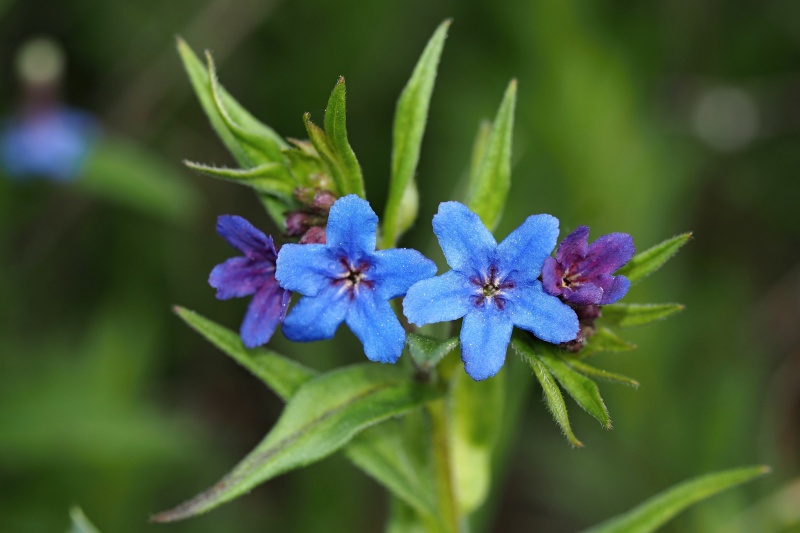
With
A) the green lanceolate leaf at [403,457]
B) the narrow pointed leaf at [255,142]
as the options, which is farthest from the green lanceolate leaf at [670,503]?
the narrow pointed leaf at [255,142]

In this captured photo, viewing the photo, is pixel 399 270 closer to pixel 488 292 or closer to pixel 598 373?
pixel 488 292

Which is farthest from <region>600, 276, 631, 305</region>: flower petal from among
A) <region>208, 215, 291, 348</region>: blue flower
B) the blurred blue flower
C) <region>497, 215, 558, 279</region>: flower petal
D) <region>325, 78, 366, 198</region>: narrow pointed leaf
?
the blurred blue flower

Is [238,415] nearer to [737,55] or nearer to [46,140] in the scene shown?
[46,140]

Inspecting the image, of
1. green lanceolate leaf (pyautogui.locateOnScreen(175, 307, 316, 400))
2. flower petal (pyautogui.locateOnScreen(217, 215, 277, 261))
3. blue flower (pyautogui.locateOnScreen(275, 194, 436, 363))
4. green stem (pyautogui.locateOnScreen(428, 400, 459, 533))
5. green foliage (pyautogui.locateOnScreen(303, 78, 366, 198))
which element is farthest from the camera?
green stem (pyautogui.locateOnScreen(428, 400, 459, 533))

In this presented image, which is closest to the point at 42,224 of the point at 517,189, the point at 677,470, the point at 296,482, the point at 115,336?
the point at 115,336

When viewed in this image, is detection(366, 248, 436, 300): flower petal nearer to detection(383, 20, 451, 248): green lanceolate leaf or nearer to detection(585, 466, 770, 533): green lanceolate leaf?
detection(383, 20, 451, 248): green lanceolate leaf
